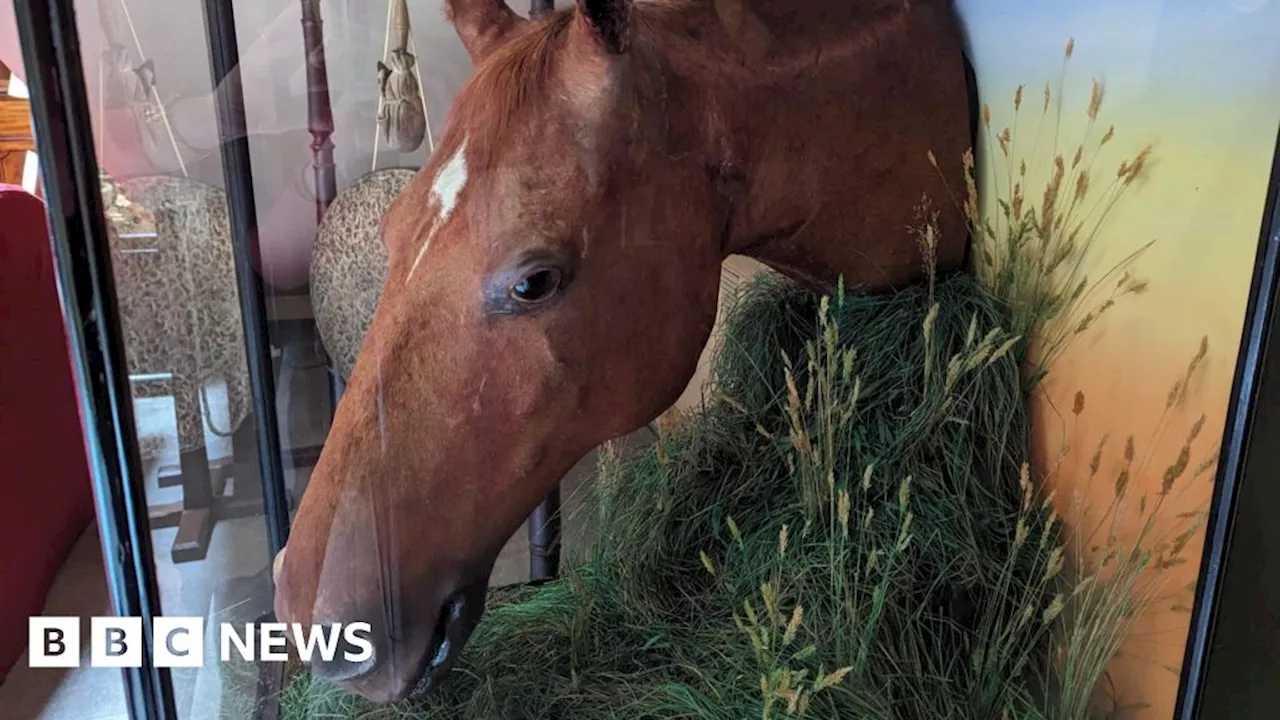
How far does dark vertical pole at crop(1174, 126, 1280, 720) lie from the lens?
2.25ft

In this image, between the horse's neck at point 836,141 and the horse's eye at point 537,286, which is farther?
the horse's neck at point 836,141

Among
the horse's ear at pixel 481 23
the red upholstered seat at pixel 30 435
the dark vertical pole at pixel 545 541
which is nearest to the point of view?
the horse's ear at pixel 481 23

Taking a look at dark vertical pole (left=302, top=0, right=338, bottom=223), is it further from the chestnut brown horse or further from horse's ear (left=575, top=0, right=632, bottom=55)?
horse's ear (left=575, top=0, right=632, bottom=55)

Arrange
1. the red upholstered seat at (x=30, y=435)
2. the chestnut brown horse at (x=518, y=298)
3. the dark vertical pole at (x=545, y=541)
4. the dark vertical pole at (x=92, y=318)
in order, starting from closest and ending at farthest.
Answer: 1. the dark vertical pole at (x=92, y=318)
2. the chestnut brown horse at (x=518, y=298)
3. the dark vertical pole at (x=545, y=541)
4. the red upholstered seat at (x=30, y=435)

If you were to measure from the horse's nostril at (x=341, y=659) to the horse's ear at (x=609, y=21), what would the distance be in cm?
49

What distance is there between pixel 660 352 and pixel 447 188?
0.73 feet

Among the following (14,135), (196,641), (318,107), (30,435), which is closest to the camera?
(196,641)

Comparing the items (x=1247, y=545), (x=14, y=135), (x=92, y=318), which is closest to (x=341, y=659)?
(x=92, y=318)

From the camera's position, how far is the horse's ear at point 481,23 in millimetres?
782

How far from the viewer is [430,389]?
2.24 feet

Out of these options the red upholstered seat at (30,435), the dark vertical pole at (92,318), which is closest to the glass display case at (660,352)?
the dark vertical pole at (92,318)

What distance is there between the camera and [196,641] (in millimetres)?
728

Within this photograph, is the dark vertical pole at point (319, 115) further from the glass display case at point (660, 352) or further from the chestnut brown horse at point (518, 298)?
the chestnut brown horse at point (518, 298)

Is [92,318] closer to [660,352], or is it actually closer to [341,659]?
[341,659]
